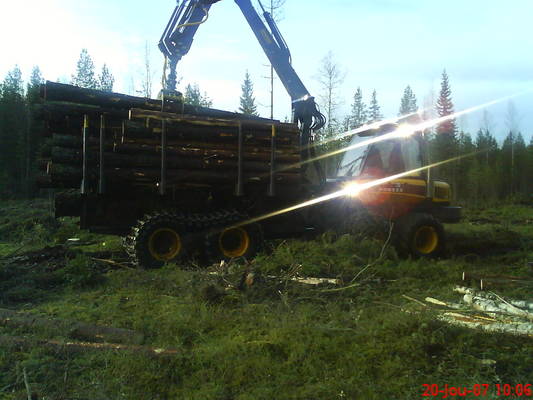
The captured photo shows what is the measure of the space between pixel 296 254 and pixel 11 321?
4.87 m

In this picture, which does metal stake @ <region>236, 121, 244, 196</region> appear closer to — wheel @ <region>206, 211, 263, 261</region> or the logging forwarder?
the logging forwarder

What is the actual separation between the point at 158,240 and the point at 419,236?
18.1ft

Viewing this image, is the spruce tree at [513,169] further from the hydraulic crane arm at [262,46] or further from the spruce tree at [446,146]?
the hydraulic crane arm at [262,46]

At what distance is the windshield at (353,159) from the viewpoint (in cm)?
987

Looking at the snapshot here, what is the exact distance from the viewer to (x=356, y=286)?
20.8 feet

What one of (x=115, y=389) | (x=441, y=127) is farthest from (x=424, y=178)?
(x=441, y=127)

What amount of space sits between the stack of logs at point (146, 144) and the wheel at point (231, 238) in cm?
75

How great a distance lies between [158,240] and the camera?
8312 millimetres

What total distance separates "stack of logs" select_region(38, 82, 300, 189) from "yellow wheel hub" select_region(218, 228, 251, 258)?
3.11 ft

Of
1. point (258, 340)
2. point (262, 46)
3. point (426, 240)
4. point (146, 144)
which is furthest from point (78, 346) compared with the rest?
point (262, 46)

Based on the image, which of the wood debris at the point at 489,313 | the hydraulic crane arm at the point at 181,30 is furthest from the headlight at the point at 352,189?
the hydraulic crane arm at the point at 181,30

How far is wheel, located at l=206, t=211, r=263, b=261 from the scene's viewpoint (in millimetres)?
8492

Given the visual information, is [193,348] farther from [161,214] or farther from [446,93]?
[446,93]

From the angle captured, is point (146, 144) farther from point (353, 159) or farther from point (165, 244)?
point (353, 159)
